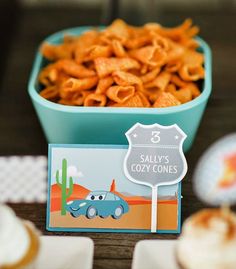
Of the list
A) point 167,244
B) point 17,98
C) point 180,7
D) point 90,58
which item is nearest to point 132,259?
point 167,244

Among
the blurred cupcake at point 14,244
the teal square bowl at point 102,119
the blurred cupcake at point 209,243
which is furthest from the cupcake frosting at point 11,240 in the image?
the teal square bowl at point 102,119

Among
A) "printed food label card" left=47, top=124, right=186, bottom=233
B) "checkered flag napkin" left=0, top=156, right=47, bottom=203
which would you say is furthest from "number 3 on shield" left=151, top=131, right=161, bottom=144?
"checkered flag napkin" left=0, top=156, right=47, bottom=203

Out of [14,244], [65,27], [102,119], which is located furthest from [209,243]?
[65,27]

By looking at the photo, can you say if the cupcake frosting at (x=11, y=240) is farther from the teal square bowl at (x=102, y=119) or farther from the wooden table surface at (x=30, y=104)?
the teal square bowl at (x=102, y=119)

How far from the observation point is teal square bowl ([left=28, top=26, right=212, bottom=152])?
3.01 feet

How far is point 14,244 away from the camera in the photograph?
64 centimetres

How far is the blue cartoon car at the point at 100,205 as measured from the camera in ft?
2.81

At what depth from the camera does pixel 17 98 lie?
1.17m

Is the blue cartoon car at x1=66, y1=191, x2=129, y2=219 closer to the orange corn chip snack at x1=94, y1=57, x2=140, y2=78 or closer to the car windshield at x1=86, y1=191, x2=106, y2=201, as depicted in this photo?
the car windshield at x1=86, y1=191, x2=106, y2=201

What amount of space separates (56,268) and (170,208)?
179 mm

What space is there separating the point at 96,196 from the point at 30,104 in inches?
13.7

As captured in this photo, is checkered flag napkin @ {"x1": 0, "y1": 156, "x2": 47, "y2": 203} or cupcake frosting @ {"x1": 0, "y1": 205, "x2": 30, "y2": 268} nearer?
cupcake frosting @ {"x1": 0, "y1": 205, "x2": 30, "y2": 268}

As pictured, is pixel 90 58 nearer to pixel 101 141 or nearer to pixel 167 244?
pixel 101 141

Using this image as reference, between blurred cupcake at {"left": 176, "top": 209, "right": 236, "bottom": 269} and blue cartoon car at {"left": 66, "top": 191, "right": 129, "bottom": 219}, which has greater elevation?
blurred cupcake at {"left": 176, "top": 209, "right": 236, "bottom": 269}
